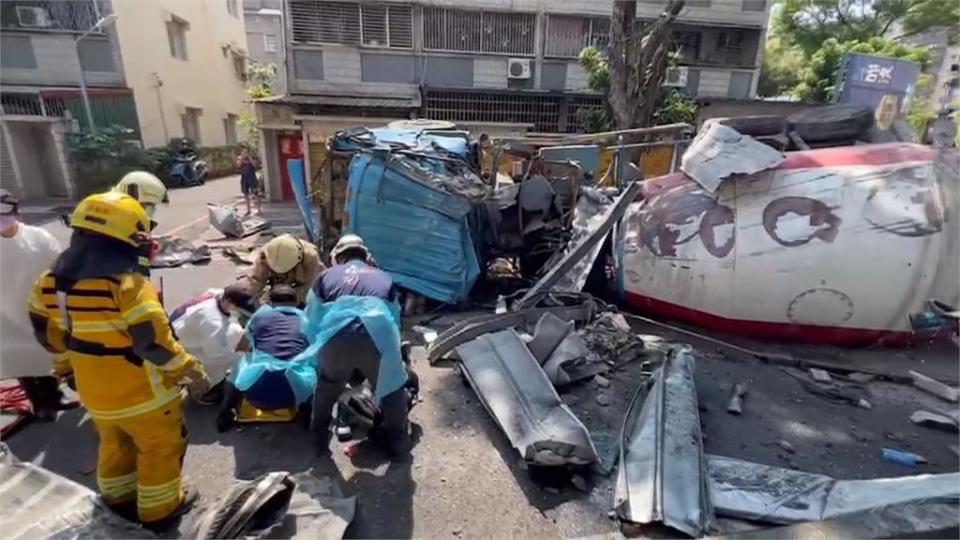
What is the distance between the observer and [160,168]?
654 inches

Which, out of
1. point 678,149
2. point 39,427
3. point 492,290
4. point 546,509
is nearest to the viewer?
point 546,509

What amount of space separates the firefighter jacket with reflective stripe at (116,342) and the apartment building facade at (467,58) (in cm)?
1188

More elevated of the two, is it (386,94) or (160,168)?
(386,94)

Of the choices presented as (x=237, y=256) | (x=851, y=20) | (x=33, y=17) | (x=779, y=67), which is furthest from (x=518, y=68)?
(x=851, y=20)

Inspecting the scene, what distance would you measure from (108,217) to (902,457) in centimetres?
439

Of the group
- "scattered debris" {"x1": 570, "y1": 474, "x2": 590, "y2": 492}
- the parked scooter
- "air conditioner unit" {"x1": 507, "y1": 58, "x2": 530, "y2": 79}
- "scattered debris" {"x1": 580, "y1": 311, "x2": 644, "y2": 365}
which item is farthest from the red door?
"scattered debris" {"x1": 570, "y1": 474, "x2": 590, "y2": 492}

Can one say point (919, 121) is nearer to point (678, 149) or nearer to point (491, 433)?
point (678, 149)

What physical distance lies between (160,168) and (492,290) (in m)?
15.7

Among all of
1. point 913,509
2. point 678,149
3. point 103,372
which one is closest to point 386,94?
point 678,149

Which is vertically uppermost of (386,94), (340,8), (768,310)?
(340,8)

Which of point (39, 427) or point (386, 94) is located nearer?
point (39, 427)

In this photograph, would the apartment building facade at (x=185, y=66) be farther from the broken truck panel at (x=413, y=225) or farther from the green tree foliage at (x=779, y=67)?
the green tree foliage at (x=779, y=67)

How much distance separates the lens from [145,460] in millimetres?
2281

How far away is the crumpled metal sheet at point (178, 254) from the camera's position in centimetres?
753
